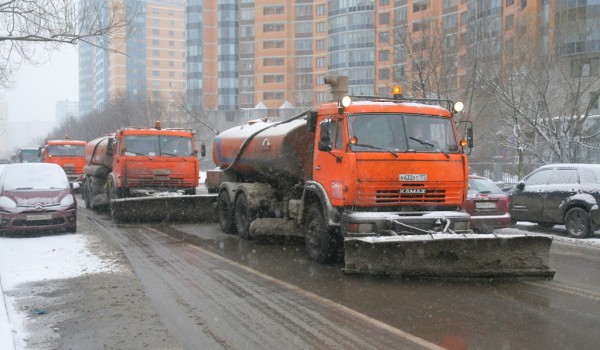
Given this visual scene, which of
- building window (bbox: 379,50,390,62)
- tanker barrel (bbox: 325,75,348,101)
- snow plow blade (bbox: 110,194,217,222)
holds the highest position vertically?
building window (bbox: 379,50,390,62)

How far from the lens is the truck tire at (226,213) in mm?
13547

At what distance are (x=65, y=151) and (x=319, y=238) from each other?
81.8 feet

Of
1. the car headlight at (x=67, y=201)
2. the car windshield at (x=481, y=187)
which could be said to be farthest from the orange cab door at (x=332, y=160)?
the car headlight at (x=67, y=201)

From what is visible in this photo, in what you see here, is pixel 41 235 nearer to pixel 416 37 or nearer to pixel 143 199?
pixel 143 199

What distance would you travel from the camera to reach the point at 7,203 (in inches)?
498

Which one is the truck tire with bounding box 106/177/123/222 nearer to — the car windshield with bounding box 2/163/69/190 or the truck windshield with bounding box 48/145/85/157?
the car windshield with bounding box 2/163/69/190

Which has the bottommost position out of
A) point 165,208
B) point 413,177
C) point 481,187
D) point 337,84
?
point 165,208

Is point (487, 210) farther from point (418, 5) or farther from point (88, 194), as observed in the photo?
point (418, 5)

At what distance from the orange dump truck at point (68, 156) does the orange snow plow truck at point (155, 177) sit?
14.0 m

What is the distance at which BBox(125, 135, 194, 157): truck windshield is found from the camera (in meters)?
16.8

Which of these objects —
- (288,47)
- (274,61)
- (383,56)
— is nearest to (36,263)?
(383,56)

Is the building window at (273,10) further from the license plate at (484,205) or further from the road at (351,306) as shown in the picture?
the road at (351,306)

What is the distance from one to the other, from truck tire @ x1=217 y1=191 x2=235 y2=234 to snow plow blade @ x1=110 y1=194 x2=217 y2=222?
7.04 ft

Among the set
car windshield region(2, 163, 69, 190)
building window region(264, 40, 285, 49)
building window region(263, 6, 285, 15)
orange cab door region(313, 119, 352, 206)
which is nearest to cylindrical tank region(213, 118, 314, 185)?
orange cab door region(313, 119, 352, 206)
